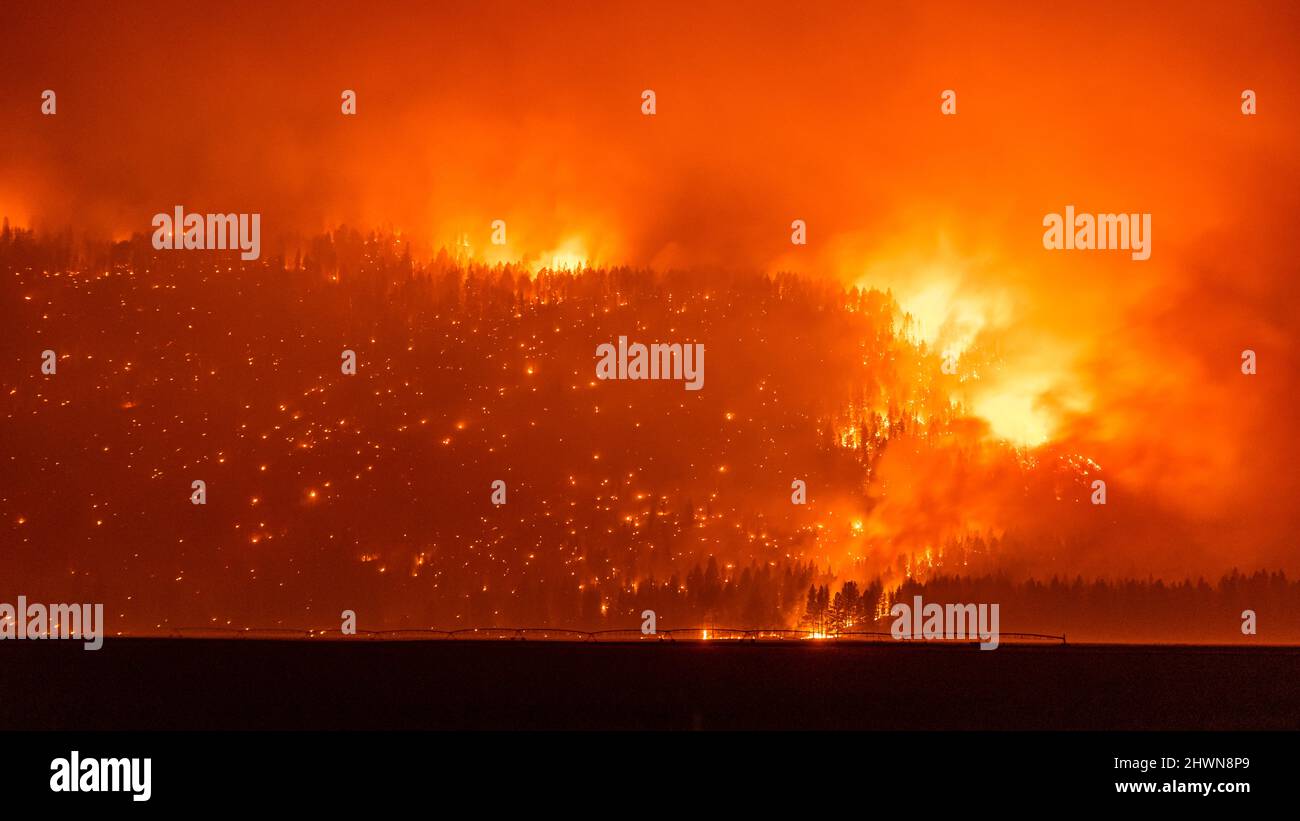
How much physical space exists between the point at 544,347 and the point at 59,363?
14169 mm

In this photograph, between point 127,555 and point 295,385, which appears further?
point 295,385

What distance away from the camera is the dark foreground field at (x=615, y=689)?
542 inches

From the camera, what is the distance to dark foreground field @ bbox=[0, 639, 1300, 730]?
13.8 metres

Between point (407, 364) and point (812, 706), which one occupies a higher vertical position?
point (407, 364)

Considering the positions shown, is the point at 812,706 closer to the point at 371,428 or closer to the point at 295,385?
the point at 371,428

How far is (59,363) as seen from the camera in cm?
2978

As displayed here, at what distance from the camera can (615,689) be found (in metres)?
14.5
